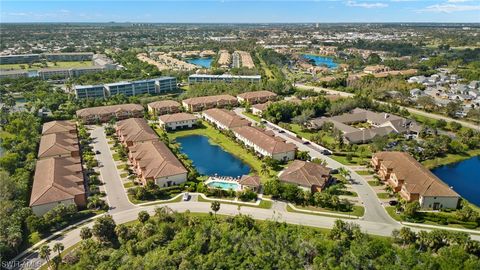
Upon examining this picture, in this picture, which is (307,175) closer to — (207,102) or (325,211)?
(325,211)

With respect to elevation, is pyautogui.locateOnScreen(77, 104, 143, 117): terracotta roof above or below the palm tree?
above

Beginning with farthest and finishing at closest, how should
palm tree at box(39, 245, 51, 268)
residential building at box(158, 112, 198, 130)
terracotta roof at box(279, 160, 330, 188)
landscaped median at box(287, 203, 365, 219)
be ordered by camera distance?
1. residential building at box(158, 112, 198, 130)
2. terracotta roof at box(279, 160, 330, 188)
3. landscaped median at box(287, 203, 365, 219)
4. palm tree at box(39, 245, 51, 268)

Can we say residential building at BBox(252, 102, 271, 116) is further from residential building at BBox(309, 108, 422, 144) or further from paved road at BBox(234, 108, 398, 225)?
paved road at BBox(234, 108, 398, 225)

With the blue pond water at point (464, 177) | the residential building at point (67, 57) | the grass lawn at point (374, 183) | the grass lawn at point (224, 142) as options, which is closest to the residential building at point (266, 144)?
the grass lawn at point (224, 142)

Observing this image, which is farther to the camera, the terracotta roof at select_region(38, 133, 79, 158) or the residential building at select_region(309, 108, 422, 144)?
the residential building at select_region(309, 108, 422, 144)

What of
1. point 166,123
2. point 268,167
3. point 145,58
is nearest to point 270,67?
point 145,58

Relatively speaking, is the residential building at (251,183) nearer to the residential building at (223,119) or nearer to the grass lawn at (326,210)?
the grass lawn at (326,210)

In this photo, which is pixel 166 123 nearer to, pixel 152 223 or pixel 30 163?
pixel 30 163

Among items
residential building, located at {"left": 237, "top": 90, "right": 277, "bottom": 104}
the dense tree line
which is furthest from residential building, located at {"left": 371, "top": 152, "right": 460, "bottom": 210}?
residential building, located at {"left": 237, "top": 90, "right": 277, "bottom": 104}
